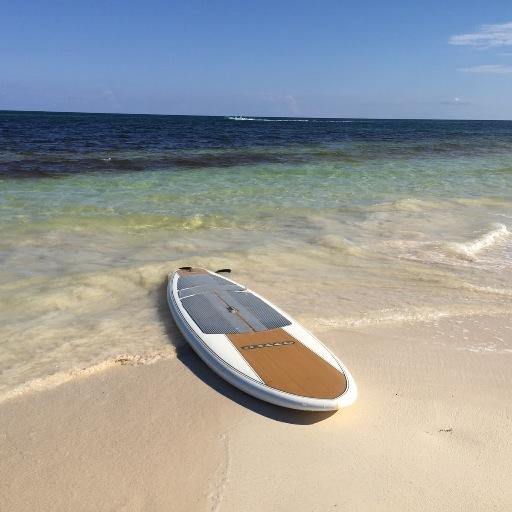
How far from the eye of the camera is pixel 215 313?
580cm

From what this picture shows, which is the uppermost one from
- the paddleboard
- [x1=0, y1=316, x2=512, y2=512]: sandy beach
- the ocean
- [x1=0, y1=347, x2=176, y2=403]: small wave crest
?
the paddleboard

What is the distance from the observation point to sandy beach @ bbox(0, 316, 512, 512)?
329 cm

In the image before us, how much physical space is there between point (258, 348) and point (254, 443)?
4.09ft

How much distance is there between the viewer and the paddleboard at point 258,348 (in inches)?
165

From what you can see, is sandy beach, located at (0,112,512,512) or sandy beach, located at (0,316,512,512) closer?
sandy beach, located at (0,316,512,512)

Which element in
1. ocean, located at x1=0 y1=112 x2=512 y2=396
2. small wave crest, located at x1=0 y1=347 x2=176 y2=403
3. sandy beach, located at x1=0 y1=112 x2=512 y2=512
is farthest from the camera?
ocean, located at x1=0 y1=112 x2=512 y2=396

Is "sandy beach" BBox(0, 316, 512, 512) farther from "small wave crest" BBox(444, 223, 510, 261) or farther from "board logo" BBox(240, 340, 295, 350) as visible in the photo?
"small wave crest" BBox(444, 223, 510, 261)

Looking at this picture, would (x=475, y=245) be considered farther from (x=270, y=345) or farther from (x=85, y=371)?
(x=85, y=371)

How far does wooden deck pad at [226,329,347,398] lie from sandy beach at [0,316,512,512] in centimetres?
20

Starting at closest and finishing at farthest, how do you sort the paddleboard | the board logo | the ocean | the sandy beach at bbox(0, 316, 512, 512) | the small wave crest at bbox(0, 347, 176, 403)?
the sandy beach at bbox(0, 316, 512, 512) < the paddleboard < the small wave crest at bbox(0, 347, 176, 403) < the board logo < the ocean

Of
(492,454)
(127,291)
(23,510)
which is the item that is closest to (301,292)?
(127,291)

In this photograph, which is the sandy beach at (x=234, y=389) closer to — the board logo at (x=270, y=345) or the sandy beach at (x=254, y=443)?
the sandy beach at (x=254, y=443)

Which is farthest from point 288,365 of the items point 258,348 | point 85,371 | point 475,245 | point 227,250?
point 475,245

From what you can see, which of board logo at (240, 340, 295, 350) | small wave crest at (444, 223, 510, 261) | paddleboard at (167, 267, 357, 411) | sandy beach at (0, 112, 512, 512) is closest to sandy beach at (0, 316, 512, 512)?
sandy beach at (0, 112, 512, 512)
